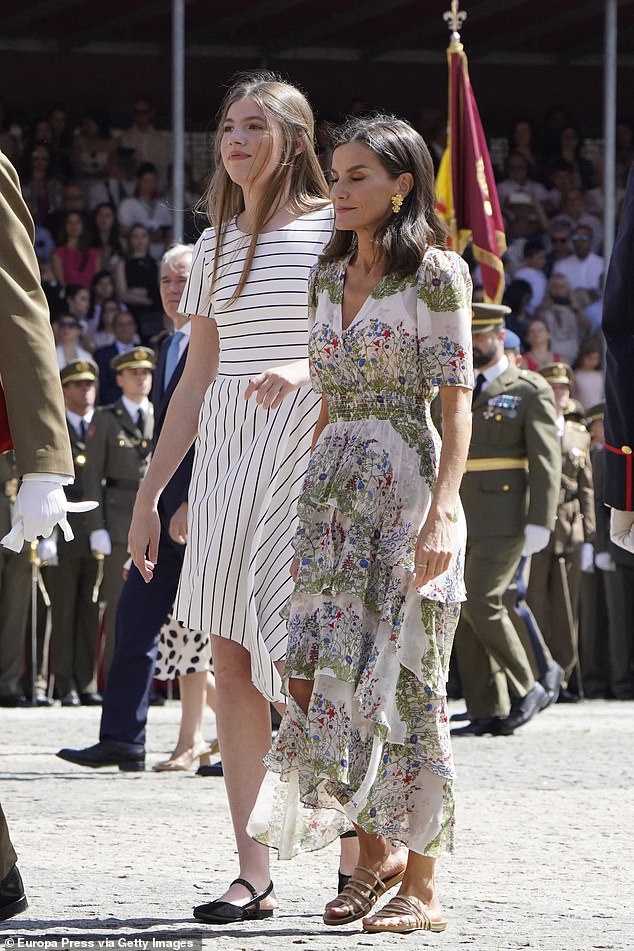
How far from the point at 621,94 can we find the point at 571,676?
8.71 meters

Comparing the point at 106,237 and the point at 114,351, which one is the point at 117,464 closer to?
the point at 114,351

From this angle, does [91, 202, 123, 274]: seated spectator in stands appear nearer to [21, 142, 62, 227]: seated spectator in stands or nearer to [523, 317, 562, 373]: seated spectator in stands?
[21, 142, 62, 227]: seated spectator in stands

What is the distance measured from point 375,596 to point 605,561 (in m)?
8.31

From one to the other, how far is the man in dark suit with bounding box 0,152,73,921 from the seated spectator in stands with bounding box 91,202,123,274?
11781mm

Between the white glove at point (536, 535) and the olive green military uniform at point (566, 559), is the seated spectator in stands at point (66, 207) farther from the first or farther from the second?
the white glove at point (536, 535)

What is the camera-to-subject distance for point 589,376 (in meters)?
15.3

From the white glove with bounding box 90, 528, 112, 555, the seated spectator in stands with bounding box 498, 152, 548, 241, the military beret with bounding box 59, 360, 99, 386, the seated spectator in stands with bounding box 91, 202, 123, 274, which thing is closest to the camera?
the white glove with bounding box 90, 528, 112, 555

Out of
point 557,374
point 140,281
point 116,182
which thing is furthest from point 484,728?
point 116,182

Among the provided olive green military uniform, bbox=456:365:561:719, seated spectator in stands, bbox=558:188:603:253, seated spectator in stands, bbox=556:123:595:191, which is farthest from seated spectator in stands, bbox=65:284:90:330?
olive green military uniform, bbox=456:365:561:719

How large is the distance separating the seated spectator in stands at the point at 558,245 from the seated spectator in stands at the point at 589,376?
1.55 metres

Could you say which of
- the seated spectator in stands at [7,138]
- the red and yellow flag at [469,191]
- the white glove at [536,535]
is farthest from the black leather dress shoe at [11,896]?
the seated spectator in stands at [7,138]

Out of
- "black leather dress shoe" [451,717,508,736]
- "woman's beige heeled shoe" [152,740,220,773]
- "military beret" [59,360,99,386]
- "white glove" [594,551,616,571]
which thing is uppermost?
"military beret" [59,360,99,386]

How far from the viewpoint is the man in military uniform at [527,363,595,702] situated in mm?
11859

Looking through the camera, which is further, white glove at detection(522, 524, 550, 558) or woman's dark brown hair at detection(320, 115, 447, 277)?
white glove at detection(522, 524, 550, 558)
